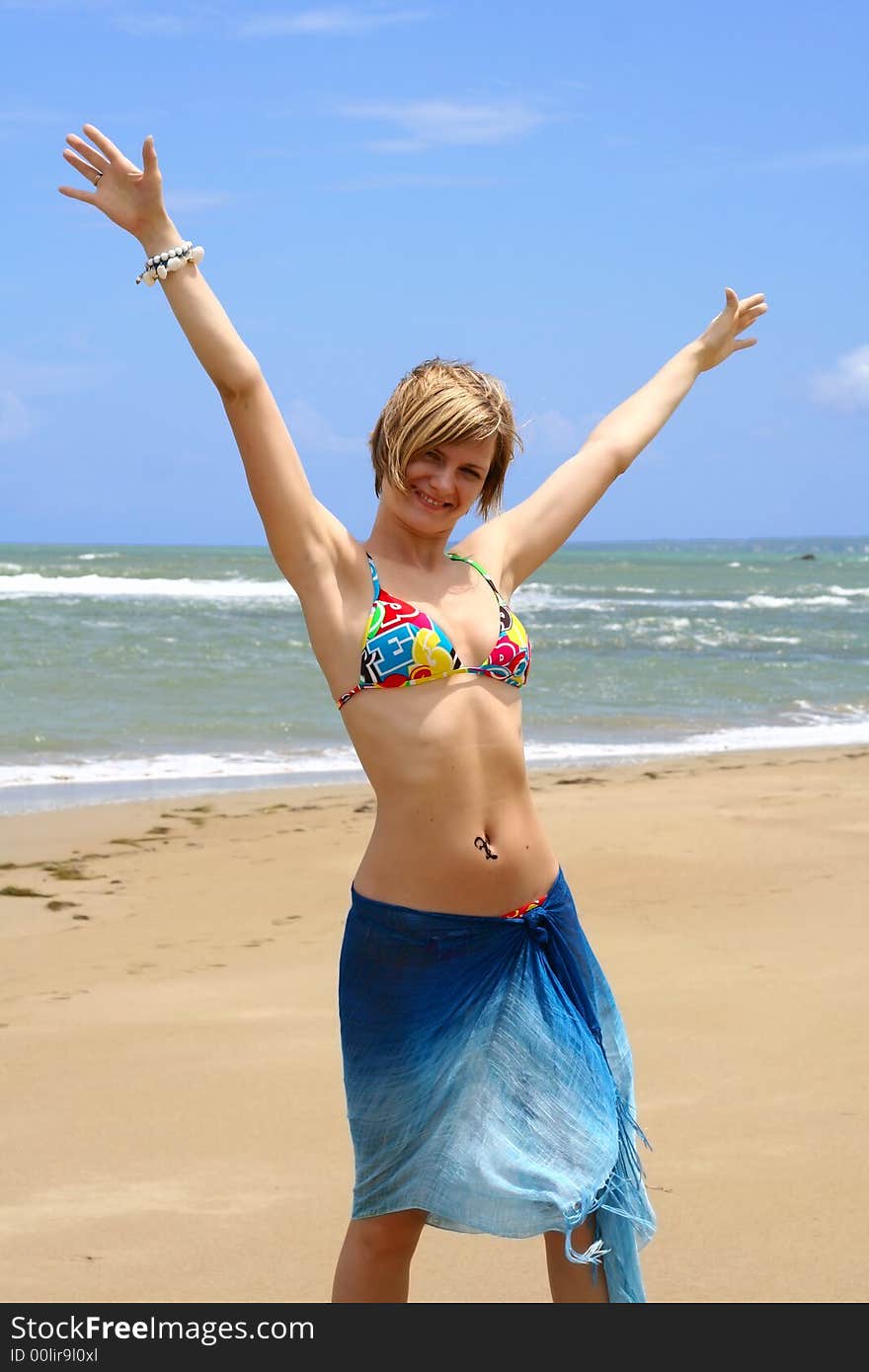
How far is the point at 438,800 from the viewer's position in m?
2.63

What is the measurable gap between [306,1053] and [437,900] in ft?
8.35

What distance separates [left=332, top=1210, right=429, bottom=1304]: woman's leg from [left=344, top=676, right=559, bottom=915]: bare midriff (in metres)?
0.56

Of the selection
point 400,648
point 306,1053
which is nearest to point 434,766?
point 400,648

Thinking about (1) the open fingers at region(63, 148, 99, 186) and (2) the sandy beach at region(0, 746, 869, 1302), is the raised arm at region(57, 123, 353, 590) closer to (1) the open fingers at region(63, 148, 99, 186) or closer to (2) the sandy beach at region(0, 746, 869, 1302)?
(1) the open fingers at region(63, 148, 99, 186)

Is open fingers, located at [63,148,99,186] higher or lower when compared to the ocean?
higher

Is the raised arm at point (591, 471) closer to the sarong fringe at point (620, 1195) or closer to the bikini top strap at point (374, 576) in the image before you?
the bikini top strap at point (374, 576)

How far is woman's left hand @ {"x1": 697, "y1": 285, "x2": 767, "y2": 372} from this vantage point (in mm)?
3361

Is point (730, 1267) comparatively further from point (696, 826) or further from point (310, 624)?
A: point (696, 826)

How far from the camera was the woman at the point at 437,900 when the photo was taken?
257 centimetres

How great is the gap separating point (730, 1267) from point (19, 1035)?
2.78 metres

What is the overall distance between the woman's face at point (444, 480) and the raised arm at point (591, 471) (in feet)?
0.71

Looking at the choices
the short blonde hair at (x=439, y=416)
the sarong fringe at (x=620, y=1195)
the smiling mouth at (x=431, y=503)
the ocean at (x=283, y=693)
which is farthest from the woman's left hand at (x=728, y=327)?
the ocean at (x=283, y=693)

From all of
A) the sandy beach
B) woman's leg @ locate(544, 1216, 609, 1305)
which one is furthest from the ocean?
woman's leg @ locate(544, 1216, 609, 1305)
